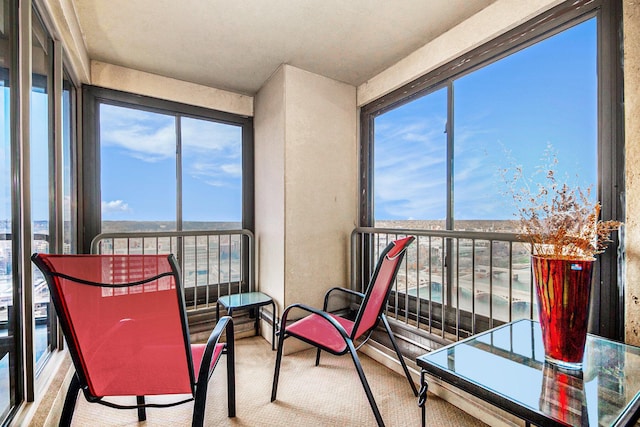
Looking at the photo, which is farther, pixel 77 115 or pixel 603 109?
pixel 77 115

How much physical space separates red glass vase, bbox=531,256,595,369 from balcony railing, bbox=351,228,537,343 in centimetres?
56

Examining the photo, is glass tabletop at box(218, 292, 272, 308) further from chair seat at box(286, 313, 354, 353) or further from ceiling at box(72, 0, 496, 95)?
ceiling at box(72, 0, 496, 95)

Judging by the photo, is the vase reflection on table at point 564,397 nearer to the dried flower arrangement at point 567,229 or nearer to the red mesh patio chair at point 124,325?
the dried flower arrangement at point 567,229

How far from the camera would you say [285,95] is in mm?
2496

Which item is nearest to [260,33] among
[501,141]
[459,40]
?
[459,40]

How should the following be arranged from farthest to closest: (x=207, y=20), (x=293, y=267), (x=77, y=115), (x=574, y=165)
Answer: (x=293, y=267)
(x=77, y=115)
(x=207, y=20)
(x=574, y=165)

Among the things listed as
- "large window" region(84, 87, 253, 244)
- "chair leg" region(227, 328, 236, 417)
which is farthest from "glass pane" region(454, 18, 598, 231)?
"large window" region(84, 87, 253, 244)

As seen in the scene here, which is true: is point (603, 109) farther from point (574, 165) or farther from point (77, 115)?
point (77, 115)

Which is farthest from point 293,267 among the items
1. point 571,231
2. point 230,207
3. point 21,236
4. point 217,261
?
point 571,231

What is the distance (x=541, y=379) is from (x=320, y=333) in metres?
1.15

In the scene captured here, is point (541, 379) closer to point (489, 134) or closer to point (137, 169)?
point (489, 134)

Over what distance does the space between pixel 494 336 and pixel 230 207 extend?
2589mm

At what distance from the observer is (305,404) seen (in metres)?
1.76

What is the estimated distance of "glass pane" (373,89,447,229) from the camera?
2211 millimetres
